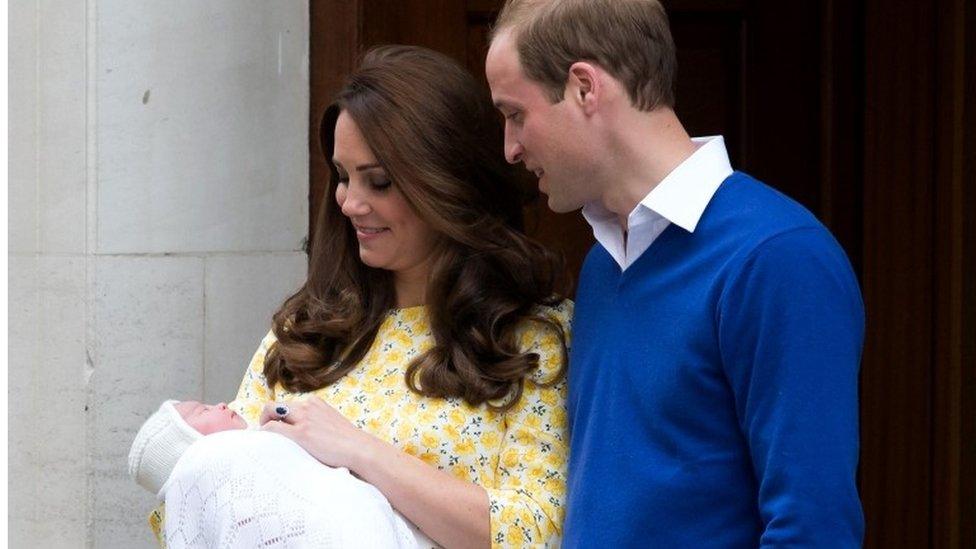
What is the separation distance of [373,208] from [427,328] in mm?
216

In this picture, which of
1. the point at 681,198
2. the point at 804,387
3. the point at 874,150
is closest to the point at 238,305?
the point at 874,150

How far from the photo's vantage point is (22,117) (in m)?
3.11

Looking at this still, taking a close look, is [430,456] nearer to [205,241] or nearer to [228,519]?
[228,519]

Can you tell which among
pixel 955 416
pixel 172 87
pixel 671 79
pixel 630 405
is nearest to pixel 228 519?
pixel 630 405

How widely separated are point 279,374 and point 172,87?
91cm

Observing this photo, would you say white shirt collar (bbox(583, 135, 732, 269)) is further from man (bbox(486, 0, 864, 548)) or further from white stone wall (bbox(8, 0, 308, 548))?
white stone wall (bbox(8, 0, 308, 548))

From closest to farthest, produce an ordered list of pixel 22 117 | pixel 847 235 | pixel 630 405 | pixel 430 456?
pixel 630 405
pixel 430 456
pixel 22 117
pixel 847 235

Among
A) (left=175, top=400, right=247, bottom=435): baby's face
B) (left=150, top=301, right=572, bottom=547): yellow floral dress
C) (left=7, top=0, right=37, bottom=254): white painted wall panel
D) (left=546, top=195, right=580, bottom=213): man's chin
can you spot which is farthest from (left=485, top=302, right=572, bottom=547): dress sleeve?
(left=7, top=0, right=37, bottom=254): white painted wall panel

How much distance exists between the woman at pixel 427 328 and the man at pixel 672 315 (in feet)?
0.41

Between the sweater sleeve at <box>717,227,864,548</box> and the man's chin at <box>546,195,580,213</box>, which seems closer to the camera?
the sweater sleeve at <box>717,227,864,548</box>

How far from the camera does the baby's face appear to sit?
2.44m

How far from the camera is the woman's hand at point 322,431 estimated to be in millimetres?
2283

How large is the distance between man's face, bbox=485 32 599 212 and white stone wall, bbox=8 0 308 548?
46.9 inches

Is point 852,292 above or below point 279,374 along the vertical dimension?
above
